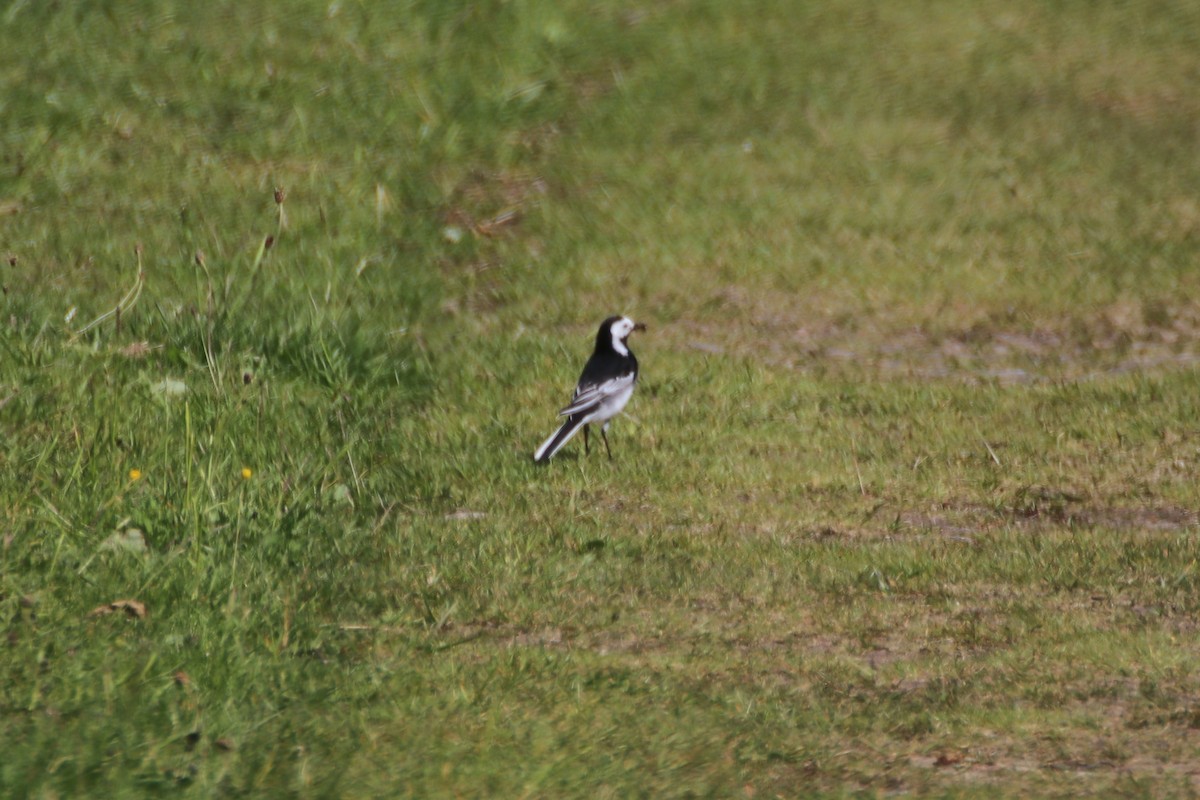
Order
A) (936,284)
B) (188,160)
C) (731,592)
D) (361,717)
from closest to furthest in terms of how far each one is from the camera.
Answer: (361,717), (731,592), (936,284), (188,160)

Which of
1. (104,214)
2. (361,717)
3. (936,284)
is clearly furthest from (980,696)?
(104,214)

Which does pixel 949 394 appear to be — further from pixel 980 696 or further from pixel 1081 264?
pixel 980 696

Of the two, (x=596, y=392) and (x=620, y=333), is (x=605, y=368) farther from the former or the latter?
(x=620, y=333)

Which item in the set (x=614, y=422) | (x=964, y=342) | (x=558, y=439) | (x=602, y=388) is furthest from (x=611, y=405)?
(x=964, y=342)

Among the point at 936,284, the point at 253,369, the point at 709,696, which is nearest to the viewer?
the point at 709,696

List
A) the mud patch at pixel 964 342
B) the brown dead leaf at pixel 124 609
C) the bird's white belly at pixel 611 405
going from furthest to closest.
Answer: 1. the mud patch at pixel 964 342
2. the bird's white belly at pixel 611 405
3. the brown dead leaf at pixel 124 609

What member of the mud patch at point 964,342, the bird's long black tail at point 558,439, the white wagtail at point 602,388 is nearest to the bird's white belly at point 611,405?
the white wagtail at point 602,388

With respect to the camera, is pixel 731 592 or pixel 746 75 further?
pixel 746 75

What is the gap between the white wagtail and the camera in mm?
8242

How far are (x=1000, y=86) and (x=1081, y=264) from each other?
2842 mm

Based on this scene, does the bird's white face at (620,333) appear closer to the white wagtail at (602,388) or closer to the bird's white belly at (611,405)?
the white wagtail at (602,388)

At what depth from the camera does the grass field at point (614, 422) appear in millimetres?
5602

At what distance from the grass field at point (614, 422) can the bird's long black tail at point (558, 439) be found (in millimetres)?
124

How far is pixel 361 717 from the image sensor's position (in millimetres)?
5559
